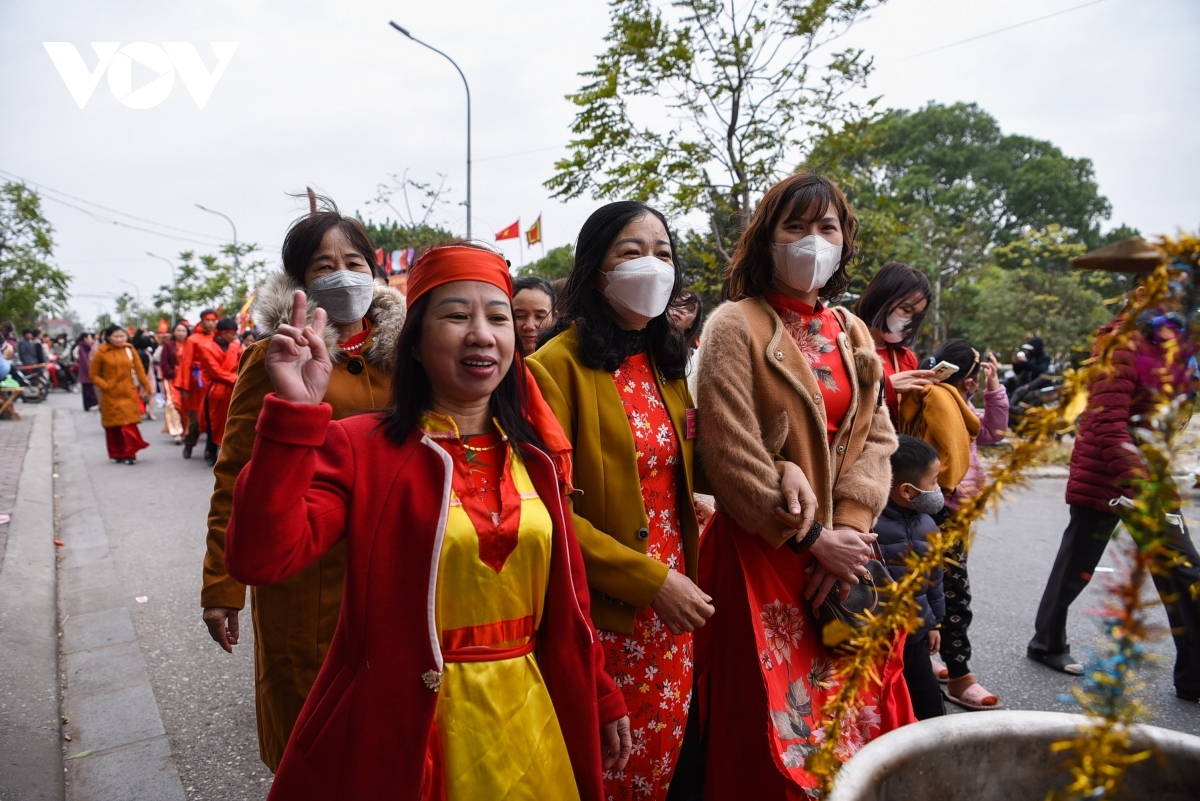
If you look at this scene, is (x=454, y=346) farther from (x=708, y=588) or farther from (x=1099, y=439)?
(x=1099, y=439)

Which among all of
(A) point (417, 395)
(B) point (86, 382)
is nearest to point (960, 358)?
(A) point (417, 395)

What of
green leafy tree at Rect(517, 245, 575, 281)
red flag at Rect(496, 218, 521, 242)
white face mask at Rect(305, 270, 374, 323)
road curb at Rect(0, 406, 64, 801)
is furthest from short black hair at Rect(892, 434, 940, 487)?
green leafy tree at Rect(517, 245, 575, 281)

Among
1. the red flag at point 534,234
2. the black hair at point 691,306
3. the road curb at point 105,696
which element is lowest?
the road curb at point 105,696

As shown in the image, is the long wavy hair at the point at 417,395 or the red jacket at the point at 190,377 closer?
the long wavy hair at the point at 417,395

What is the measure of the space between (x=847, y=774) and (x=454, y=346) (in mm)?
1078

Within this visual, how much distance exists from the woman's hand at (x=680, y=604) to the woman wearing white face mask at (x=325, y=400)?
2.93 feet

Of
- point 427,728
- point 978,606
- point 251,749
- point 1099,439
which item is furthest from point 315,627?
point 978,606

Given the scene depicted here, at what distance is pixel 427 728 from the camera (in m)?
1.52

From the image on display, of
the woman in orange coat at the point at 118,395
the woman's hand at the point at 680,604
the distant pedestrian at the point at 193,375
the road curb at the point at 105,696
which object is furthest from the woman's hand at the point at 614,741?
the woman in orange coat at the point at 118,395

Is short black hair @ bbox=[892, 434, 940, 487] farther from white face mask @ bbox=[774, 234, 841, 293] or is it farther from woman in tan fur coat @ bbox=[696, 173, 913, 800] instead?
white face mask @ bbox=[774, 234, 841, 293]

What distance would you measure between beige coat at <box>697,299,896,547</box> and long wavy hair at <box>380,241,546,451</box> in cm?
62

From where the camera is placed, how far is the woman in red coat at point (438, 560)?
4.78 feet

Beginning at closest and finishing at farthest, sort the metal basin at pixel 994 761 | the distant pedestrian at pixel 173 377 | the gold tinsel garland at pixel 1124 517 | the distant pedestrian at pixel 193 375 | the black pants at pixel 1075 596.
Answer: the gold tinsel garland at pixel 1124 517 < the metal basin at pixel 994 761 < the black pants at pixel 1075 596 < the distant pedestrian at pixel 193 375 < the distant pedestrian at pixel 173 377

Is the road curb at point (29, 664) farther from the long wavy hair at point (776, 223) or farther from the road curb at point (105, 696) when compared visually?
the long wavy hair at point (776, 223)
